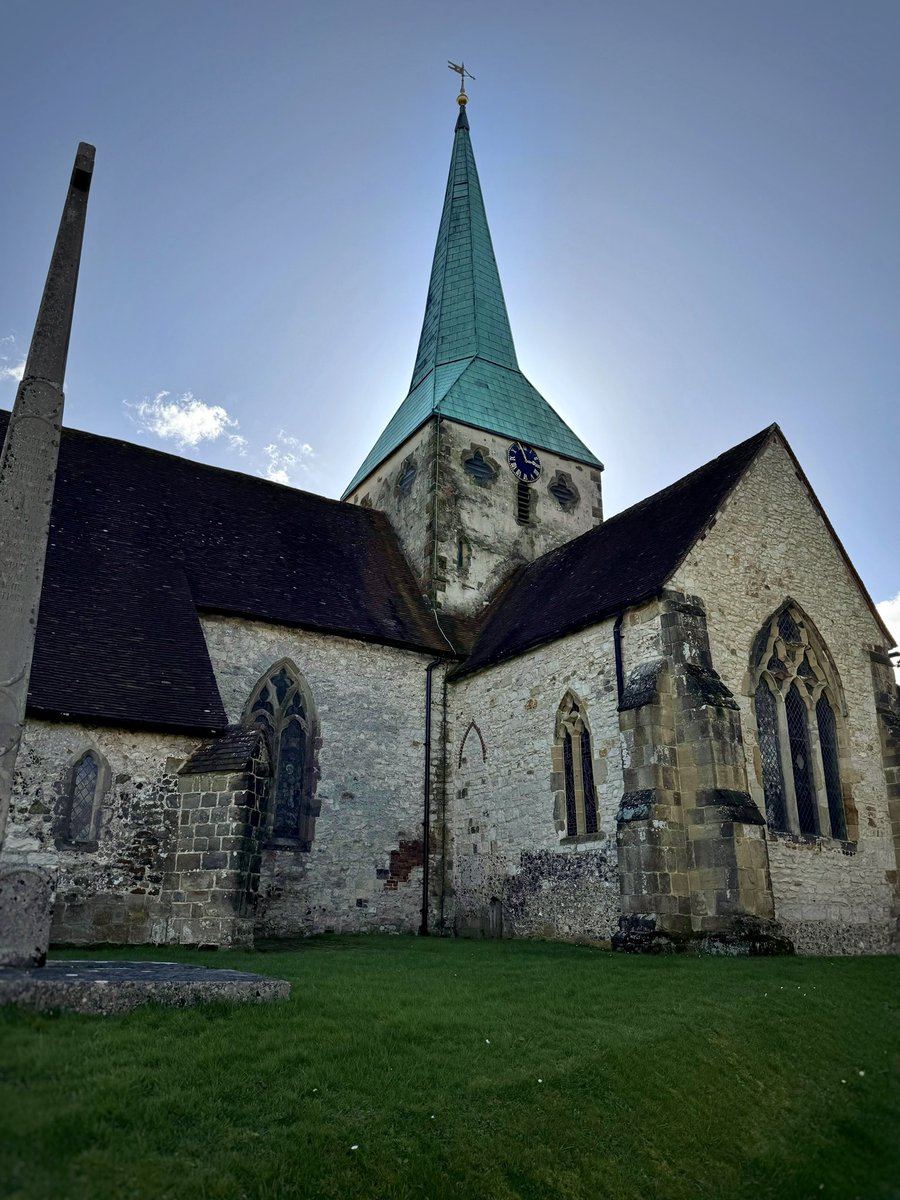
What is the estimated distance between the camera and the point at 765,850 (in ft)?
45.0

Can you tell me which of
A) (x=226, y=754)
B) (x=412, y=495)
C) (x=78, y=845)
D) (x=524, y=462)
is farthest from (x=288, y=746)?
(x=524, y=462)

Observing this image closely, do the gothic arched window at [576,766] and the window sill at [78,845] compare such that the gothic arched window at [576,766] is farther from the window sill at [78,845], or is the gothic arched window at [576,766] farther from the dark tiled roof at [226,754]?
the window sill at [78,845]

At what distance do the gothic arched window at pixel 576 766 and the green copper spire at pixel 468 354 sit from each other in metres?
10.5

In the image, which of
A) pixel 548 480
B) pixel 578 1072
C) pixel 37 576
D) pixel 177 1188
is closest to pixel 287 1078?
pixel 177 1188

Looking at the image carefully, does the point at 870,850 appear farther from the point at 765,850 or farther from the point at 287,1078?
the point at 287,1078

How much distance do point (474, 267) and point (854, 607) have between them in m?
17.2

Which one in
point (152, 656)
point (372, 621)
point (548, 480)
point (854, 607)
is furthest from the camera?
point (548, 480)

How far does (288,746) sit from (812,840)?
9702 mm

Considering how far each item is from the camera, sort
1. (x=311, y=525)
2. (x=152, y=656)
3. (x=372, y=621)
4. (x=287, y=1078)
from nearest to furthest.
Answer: (x=287, y=1078) < (x=152, y=656) < (x=372, y=621) < (x=311, y=525)

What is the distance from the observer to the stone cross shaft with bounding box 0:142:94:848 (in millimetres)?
7754

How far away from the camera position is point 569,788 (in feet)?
54.0

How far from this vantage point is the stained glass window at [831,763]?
16422mm

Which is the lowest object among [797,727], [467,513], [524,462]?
[797,727]

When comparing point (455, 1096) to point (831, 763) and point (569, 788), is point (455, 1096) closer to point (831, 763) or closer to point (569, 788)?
point (569, 788)
